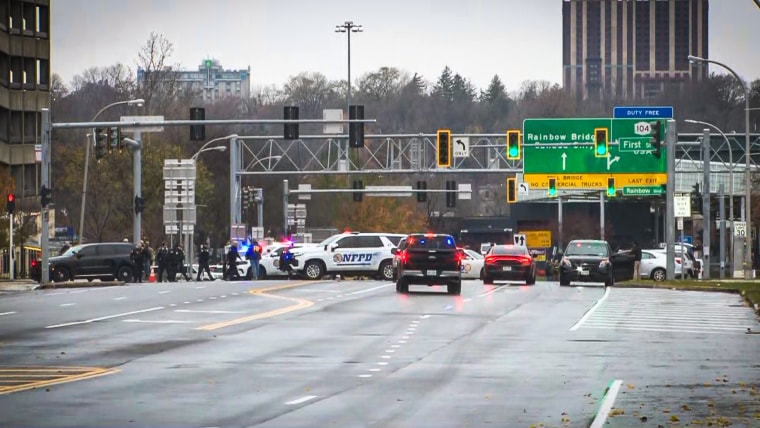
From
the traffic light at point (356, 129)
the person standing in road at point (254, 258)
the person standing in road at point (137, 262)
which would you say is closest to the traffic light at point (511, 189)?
the person standing in road at point (254, 258)

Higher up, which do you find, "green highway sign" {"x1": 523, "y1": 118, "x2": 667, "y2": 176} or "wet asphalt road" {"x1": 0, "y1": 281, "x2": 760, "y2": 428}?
"green highway sign" {"x1": 523, "y1": 118, "x2": 667, "y2": 176}

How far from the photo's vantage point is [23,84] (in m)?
96.8

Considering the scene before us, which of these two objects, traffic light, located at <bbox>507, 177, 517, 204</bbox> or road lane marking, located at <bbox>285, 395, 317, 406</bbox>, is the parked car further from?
road lane marking, located at <bbox>285, 395, 317, 406</bbox>

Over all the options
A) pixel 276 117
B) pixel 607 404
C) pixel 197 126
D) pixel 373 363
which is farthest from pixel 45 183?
pixel 276 117

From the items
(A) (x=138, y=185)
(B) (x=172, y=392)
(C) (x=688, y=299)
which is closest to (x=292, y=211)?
(A) (x=138, y=185)

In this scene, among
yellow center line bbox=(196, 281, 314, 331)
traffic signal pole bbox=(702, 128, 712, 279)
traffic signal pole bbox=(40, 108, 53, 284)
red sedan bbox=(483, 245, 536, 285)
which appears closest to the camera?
yellow center line bbox=(196, 281, 314, 331)

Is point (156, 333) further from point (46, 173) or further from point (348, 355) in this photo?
point (46, 173)

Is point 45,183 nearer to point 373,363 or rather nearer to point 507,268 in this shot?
point 507,268

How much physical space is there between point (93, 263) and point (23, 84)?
106 ft

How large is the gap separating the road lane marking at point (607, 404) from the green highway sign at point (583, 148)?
5259 centimetres

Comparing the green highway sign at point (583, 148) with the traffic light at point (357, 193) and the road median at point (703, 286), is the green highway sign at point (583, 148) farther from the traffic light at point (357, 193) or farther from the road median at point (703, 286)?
the traffic light at point (357, 193)

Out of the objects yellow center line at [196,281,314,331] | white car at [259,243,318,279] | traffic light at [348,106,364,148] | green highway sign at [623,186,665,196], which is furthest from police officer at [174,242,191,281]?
green highway sign at [623,186,665,196]

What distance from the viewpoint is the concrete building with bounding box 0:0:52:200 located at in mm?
94125

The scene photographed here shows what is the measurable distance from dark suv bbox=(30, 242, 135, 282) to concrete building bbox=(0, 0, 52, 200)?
25359mm
